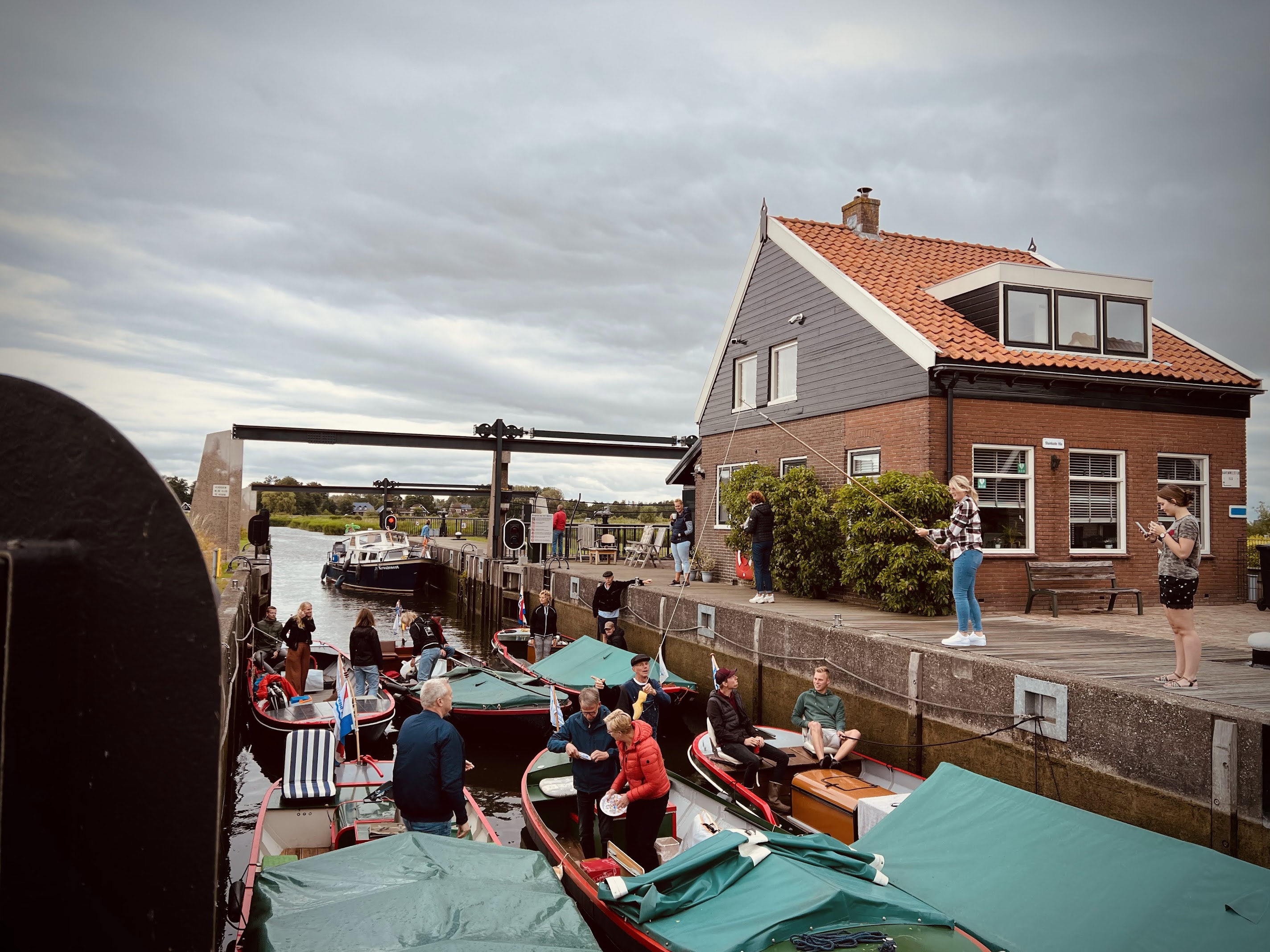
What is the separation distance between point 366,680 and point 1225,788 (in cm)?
1286

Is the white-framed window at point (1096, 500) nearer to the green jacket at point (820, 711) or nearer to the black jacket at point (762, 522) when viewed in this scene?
the black jacket at point (762, 522)

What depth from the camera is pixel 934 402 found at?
1585cm

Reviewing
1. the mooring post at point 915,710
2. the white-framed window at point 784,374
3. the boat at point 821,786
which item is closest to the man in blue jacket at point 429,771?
the boat at point 821,786

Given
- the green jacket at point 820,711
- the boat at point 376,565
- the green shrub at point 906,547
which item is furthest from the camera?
the boat at point 376,565

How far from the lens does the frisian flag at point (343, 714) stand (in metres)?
11.8

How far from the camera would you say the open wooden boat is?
8.86m

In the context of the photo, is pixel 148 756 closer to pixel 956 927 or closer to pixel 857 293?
pixel 956 927

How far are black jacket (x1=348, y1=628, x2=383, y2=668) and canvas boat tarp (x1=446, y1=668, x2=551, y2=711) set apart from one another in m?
1.46

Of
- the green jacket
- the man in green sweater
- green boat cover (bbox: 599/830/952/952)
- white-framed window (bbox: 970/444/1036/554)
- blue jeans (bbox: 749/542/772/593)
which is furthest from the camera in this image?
blue jeans (bbox: 749/542/772/593)

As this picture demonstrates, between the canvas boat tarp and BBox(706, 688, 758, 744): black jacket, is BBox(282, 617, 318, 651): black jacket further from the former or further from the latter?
BBox(706, 688, 758, 744): black jacket

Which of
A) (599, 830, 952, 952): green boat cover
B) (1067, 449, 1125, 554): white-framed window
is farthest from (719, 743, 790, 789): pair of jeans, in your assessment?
(1067, 449, 1125, 554): white-framed window

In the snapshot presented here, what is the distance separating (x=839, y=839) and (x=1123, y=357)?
1278cm

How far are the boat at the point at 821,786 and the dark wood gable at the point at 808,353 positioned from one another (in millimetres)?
7648

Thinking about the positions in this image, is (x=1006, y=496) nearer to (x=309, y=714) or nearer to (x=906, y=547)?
(x=906, y=547)
